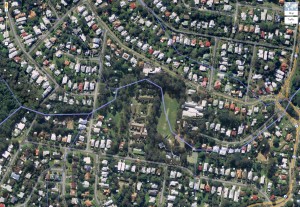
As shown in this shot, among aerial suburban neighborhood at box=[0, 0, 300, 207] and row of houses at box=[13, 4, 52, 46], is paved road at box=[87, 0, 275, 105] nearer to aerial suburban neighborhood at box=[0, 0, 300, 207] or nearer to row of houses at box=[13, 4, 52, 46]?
aerial suburban neighborhood at box=[0, 0, 300, 207]

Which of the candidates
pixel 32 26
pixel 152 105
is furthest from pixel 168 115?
pixel 32 26

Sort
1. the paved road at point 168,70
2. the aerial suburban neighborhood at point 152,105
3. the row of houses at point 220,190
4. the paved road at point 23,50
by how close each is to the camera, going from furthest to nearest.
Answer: the paved road at point 23,50 < the paved road at point 168,70 < the aerial suburban neighborhood at point 152,105 < the row of houses at point 220,190

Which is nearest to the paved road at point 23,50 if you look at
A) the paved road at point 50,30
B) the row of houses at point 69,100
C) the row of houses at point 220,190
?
the paved road at point 50,30

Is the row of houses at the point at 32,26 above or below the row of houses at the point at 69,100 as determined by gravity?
above

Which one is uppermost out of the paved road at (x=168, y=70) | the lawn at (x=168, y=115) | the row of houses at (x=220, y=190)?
the paved road at (x=168, y=70)

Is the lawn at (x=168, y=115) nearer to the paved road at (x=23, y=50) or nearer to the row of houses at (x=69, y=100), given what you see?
the row of houses at (x=69, y=100)

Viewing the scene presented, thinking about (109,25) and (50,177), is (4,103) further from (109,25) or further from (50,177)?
(109,25)

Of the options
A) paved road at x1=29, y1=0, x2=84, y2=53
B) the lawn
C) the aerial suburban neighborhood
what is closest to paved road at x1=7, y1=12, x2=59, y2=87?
the aerial suburban neighborhood
